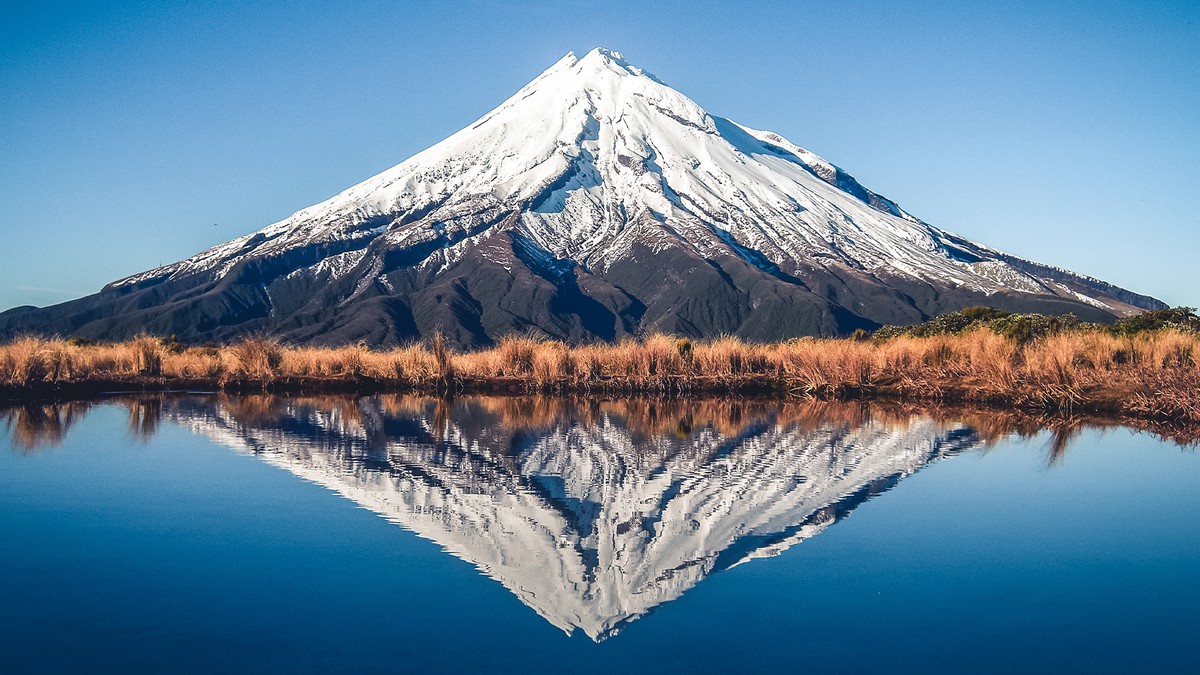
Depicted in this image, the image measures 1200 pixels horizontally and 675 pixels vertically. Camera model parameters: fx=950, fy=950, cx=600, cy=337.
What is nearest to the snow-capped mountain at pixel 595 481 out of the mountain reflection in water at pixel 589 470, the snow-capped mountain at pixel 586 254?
the mountain reflection in water at pixel 589 470

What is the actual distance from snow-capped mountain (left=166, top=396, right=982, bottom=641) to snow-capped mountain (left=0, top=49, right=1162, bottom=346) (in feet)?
217

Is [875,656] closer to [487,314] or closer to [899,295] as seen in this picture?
[487,314]

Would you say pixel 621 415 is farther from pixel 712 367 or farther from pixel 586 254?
pixel 586 254

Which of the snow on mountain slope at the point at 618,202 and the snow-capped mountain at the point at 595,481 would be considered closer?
the snow-capped mountain at the point at 595,481

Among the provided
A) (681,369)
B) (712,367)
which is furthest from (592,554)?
(712,367)

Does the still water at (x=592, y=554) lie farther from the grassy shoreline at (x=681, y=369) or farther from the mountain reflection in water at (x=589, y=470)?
the grassy shoreline at (x=681, y=369)

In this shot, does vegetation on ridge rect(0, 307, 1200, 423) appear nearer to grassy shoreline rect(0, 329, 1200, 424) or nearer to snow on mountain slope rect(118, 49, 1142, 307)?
grassy shoreline rect(0, 329, 1200, 424)

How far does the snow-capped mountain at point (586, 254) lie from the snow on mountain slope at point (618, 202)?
0.98 ft

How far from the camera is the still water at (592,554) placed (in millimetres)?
5328

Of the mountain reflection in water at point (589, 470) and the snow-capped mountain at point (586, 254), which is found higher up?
the snow-capped mountain at point (586, 254)

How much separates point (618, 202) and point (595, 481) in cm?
11239

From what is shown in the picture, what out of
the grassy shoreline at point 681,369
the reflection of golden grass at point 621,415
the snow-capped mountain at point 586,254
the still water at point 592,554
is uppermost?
the snow-capped mountain at point 586,254

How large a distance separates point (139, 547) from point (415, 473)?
134 inches

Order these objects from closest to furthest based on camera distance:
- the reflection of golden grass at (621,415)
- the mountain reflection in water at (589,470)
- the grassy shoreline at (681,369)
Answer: the mountain reflection in water at (589,470), the reflection of golden grass at (621,415), the grassy shoreline at (681,369)
